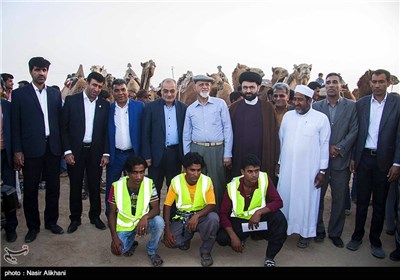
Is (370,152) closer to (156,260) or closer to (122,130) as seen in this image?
(156,260)

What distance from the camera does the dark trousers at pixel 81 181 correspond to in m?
4.30

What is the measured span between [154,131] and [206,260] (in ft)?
5.77

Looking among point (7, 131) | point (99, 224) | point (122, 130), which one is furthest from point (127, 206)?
point (7, 131)

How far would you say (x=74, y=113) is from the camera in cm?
421

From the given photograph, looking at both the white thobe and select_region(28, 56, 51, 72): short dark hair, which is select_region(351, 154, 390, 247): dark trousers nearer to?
the white thobe

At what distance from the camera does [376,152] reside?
369cm

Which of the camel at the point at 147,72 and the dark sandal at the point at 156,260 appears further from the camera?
the camel at the point at 147,72

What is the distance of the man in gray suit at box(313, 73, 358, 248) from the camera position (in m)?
3.92

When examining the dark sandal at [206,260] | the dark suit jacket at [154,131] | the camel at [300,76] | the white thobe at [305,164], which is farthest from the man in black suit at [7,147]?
the camel at [300,76]

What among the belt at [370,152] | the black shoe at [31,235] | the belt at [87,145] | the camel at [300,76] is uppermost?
the camel at [300,76]

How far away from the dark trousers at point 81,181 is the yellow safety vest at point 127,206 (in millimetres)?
963

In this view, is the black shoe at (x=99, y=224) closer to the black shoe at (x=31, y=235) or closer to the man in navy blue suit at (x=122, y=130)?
the man in navy blue suit at (x=122, y=130)

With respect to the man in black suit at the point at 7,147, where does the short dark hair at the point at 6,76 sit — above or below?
above
